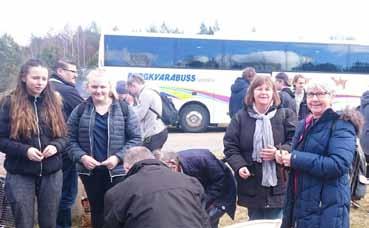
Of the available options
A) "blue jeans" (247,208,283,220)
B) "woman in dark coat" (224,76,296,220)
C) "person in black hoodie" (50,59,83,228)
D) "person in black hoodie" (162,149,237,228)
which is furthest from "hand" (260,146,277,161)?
"person in black hoodie" (50,59,83,228)

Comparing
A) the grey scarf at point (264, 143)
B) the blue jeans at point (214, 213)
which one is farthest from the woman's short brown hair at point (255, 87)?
the blue jeans at point (214, 213)

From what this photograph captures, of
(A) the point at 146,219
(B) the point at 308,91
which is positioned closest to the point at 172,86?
(B) the point at 308,91

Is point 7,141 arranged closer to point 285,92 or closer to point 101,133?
point 101,133

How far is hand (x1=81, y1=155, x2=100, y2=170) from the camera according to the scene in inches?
166

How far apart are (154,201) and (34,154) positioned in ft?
5.71

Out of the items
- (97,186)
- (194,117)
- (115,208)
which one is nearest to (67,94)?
(97,186)

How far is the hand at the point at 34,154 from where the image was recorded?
391cm

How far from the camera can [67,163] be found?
508 cm

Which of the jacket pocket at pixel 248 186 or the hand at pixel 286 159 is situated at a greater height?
the hand at pixel 286 159

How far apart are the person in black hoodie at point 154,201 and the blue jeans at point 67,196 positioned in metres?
2.59

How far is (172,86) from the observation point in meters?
15.7

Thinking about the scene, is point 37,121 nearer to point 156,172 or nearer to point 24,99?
point 24,99

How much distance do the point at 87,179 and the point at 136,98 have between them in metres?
1.82

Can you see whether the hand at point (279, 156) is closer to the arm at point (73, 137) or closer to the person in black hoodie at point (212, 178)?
the person in black hoodie at point (212, 178)
